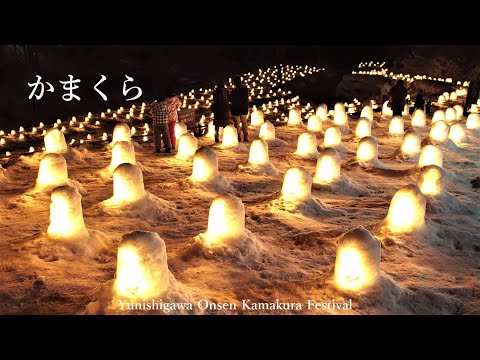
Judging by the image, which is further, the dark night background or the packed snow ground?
the dark night background

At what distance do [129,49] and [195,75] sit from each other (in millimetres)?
6145

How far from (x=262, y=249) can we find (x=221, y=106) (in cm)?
640

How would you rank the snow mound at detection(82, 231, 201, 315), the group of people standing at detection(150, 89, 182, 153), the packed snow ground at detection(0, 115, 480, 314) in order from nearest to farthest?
the snow mound at detection(82, 231, 201, 315)
the packed snow ground at detection(0, 115, 480, 314)
the group of people standing at detection(150, 89, 182, 153)

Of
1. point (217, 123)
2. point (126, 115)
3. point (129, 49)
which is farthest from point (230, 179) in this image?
point (129, 49)

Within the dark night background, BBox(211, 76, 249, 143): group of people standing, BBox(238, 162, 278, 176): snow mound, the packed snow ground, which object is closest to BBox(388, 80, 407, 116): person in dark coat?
the packed snow ground

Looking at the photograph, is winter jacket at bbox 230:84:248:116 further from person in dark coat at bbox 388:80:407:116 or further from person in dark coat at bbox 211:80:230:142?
person in dark coat at bbox 388:80:407:116

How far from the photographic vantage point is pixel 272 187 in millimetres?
9305

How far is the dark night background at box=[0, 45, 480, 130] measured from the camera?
22.3m

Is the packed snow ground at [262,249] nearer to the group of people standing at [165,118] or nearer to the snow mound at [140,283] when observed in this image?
the snow mound at [140,283]

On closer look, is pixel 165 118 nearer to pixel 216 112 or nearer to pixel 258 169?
pixel 216 112

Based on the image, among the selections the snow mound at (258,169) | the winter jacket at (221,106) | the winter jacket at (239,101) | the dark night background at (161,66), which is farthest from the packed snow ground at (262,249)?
the dark night background at (161,66)

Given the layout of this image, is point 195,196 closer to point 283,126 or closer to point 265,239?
point 265,239

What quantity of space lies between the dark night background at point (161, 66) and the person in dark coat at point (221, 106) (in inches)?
427

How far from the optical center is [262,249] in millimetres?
6289
